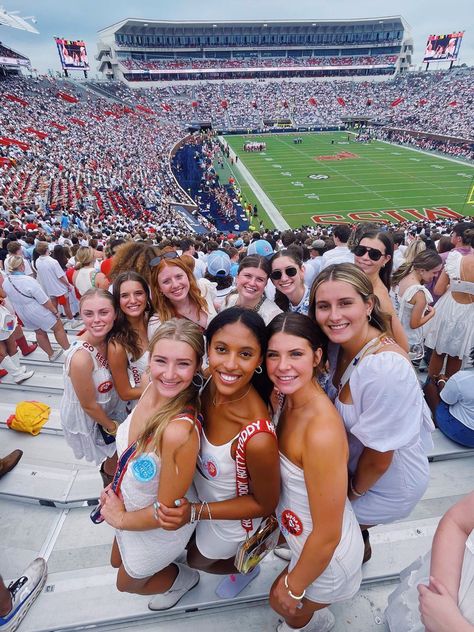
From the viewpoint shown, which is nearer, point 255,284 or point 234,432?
point 234,432

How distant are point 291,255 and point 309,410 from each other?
182 cm

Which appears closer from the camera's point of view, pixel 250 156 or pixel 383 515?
pixel 383 515

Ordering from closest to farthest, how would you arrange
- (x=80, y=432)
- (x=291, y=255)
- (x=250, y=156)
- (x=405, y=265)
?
1. (x=80, y=432)
2. (x=291, y=255)
3. (x=405, y=265)
4. (x=250, y=156)

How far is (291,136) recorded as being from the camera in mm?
52125

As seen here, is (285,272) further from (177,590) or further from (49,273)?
(49,273)

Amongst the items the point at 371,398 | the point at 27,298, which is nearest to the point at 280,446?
the point at 371,398

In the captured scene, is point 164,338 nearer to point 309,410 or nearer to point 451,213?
point 309,410

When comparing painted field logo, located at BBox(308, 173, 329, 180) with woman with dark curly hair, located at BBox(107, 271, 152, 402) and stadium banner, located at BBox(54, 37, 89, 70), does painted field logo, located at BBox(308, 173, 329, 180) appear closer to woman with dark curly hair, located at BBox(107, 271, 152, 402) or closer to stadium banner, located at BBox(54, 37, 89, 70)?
woman with dark curly hair, located at BBox(107, 271, 152, 402)

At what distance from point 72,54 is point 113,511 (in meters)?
80.9

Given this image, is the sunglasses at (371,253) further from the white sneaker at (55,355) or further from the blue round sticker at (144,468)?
the white sneaker at (55,355)

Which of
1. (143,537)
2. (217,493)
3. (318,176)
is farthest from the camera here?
(318,176)

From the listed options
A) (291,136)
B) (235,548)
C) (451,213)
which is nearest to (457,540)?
(235,548)

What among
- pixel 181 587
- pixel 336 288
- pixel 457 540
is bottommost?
pixel 181 587

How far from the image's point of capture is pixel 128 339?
2.92 m
